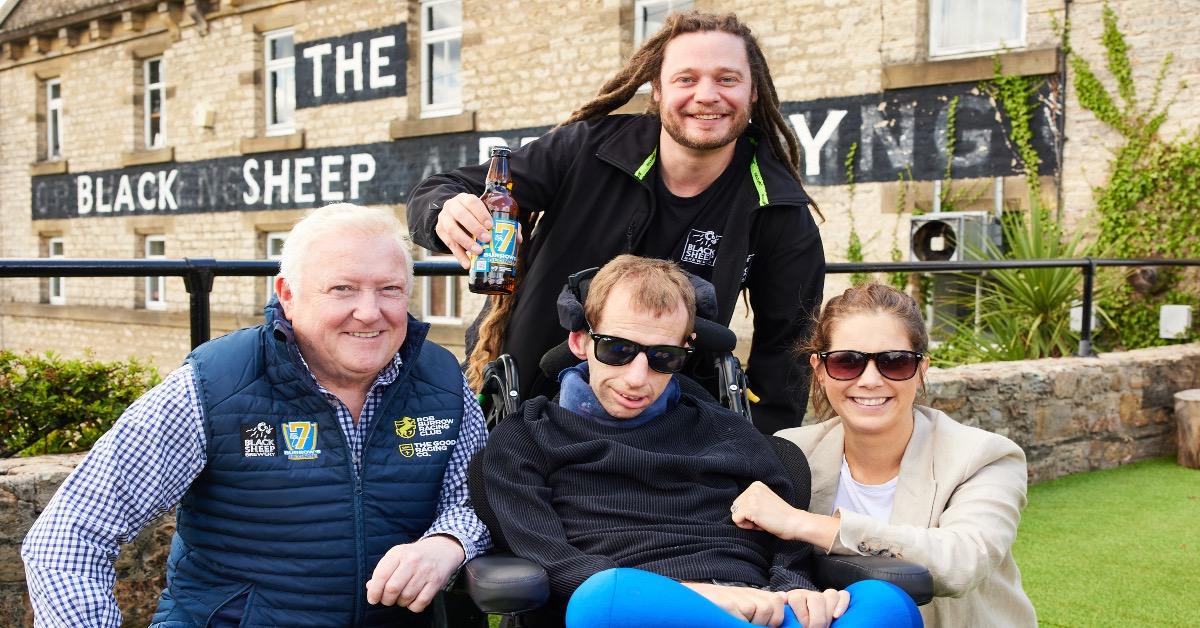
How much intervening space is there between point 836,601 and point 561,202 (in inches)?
61.0

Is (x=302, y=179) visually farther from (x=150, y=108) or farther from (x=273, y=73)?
(x=150, y=108)

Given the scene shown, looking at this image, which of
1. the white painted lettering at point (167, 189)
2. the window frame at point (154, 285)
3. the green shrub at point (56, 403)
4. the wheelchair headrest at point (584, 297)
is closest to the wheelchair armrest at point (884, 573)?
the wheelchair headrest at point (584, 297)

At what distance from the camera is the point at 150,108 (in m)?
17.4

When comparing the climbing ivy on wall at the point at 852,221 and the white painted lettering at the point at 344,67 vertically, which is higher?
the white painted lettering at the point at 344,67

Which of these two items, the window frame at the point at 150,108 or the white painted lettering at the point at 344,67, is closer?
the white painted lettering at the point at 344,67

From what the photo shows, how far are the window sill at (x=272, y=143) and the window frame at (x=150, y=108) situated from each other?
99.8 inches

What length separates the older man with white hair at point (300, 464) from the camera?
2.03 m

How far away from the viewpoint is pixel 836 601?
2008mm

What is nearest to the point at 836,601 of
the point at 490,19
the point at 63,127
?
the point at 490,19

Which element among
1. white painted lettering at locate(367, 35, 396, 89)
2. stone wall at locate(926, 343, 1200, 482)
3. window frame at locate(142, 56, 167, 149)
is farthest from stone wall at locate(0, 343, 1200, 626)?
window frame at locate(142, 56, 167, 149)

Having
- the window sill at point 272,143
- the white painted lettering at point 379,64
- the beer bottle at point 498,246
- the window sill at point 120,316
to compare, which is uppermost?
the white painted lettering at point 379,64

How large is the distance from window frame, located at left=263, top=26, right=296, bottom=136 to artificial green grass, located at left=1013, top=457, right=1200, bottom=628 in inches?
499

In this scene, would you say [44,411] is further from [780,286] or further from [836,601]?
[836,601]

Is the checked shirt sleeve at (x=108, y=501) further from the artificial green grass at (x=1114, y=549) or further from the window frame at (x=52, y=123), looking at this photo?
the window frame at (x=52, y=123)
